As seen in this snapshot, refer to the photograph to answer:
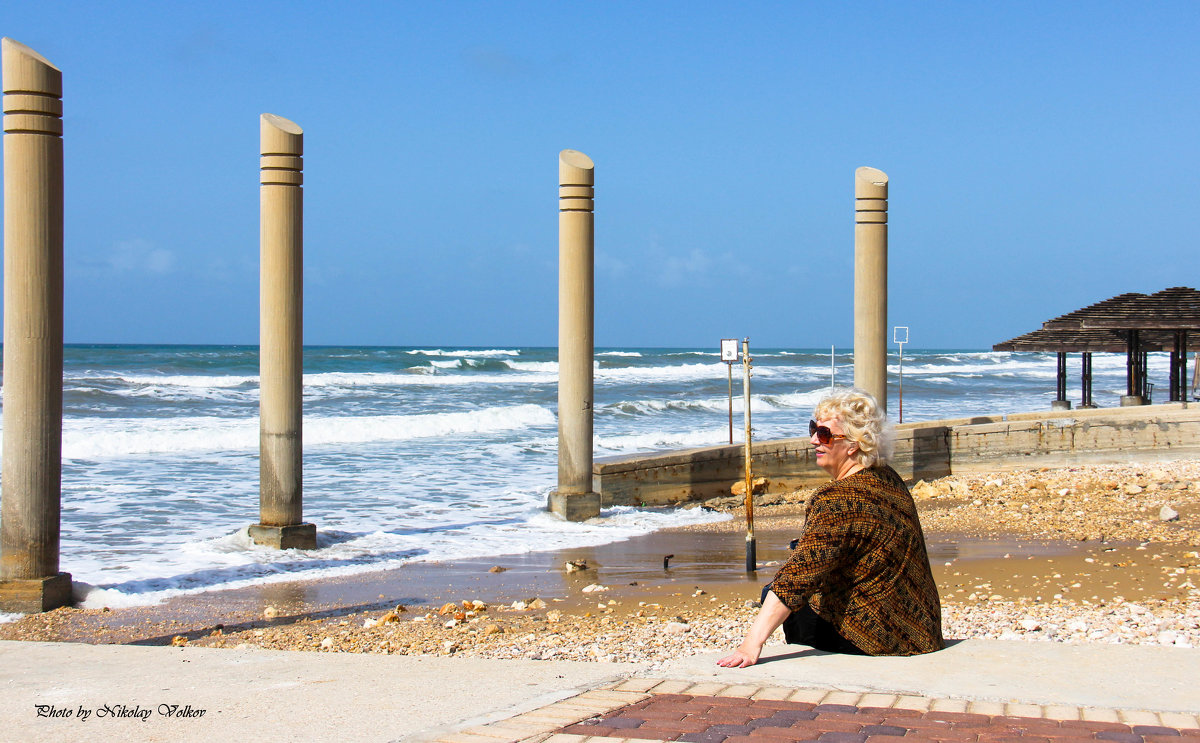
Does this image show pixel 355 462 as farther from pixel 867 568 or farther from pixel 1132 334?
pixel 1132 334

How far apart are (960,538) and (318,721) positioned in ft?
28.0

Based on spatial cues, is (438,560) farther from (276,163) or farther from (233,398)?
(233,398)

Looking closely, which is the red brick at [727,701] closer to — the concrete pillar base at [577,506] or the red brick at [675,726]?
the red brick at [675,726]

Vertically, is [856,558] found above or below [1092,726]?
above

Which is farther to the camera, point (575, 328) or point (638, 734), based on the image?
point (575, 328)

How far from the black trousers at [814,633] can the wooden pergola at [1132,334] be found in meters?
17.9

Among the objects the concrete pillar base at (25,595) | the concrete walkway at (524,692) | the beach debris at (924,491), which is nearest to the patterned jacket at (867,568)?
the concrete walkway at (524,692)

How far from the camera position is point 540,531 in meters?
12.5

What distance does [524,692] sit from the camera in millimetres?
4484

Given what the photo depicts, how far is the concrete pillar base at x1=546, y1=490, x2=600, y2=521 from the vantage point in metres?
12.9

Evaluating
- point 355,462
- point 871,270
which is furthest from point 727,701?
point 355,462

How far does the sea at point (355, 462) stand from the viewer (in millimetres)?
10766

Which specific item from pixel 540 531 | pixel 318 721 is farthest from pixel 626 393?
pixel 318 721

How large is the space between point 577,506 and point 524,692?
8403mm
